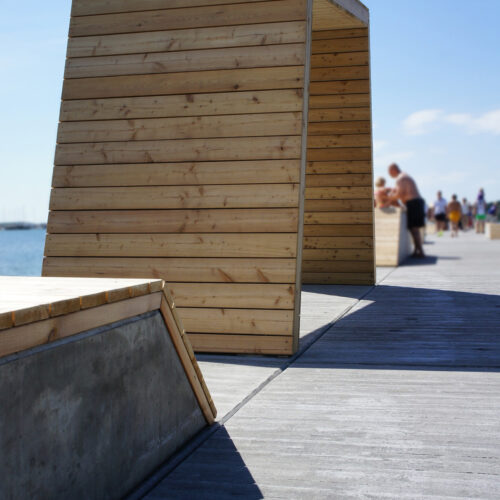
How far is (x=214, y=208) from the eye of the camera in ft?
16.6

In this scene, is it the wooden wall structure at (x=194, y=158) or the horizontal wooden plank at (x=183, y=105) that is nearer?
the wooden wall structure at (x=194, y=158)

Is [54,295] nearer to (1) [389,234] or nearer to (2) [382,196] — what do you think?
(1) [389,234]

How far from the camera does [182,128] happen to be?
5.25 m

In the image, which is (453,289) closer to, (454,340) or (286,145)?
(454,340)

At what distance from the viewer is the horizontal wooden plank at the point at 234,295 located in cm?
481

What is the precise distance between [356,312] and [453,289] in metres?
2.28

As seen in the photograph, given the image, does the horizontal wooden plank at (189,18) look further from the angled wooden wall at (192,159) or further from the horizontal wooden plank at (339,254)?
the horizontal wooden plank at (339,254)

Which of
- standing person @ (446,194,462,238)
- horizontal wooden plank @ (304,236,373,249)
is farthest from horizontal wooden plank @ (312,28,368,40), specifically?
standing person @ (446,194,462,238)

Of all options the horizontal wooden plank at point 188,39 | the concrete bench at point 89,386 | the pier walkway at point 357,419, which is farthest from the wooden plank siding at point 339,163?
the concrete bench at point 89,386

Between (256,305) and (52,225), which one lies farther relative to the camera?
(52,225)

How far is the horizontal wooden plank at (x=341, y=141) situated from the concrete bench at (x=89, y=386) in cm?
626

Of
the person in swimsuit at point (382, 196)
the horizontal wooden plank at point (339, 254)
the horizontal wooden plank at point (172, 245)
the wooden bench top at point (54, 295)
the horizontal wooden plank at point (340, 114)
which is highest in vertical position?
the horizontal wooden plank at point (340, 114)

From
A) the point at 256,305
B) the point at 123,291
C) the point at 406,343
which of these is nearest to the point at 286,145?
the point at 256,305

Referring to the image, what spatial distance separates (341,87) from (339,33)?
648mm
